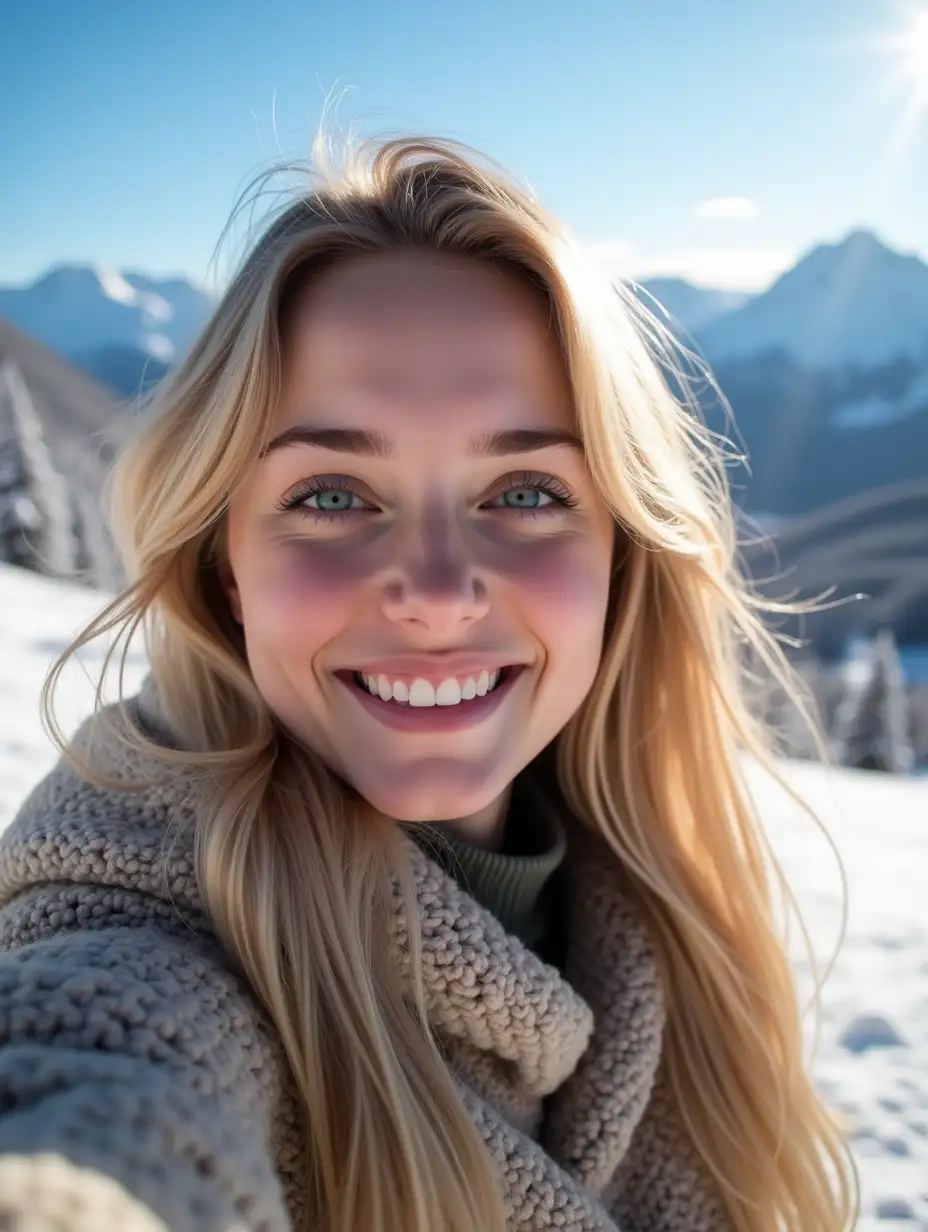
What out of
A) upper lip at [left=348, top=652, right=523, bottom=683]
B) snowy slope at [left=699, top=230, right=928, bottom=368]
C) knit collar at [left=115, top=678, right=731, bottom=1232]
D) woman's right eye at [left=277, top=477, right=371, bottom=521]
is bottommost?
knit collar at [left=115, top=678, right=731, bottom=1232]

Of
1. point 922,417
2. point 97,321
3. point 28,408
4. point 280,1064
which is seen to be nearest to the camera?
point 280,1064

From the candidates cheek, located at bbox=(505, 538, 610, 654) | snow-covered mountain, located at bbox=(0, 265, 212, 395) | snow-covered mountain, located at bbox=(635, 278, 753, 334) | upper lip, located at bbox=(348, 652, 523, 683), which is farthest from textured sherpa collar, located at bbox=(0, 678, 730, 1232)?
snow-covered mountain, located at bbox=(635, 278, 753, 334)

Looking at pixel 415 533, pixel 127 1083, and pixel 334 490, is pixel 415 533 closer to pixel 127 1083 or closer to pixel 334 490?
pixel 334 490

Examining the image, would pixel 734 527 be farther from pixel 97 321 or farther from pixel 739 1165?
pixel 97 321

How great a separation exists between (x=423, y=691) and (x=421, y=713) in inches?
1.2

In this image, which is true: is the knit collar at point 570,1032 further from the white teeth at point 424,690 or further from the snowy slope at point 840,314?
the snowy slope at point 840,314

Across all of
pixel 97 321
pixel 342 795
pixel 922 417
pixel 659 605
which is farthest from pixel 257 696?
pixel 922 417

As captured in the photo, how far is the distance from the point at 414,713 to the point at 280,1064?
44cm

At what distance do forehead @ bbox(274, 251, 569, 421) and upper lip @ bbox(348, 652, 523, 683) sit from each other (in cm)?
32

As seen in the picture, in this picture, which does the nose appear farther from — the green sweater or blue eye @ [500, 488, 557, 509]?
the green sweater

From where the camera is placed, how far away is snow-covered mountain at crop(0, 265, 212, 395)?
57938mm

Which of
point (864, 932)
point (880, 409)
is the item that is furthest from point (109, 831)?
point (880, 409)

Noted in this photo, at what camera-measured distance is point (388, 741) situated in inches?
49.5

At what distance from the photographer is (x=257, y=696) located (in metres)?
1.40
